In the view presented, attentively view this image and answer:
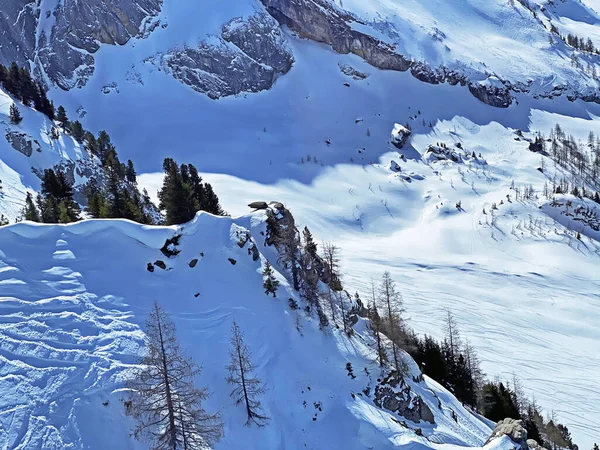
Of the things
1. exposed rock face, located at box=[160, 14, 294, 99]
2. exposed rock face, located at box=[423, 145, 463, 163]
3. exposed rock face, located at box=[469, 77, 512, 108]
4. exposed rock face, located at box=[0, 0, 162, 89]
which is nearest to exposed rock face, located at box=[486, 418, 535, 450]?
exposed rock face, located at box=[423, 145, 463, 163]

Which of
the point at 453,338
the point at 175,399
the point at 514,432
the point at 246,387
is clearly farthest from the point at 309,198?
the point at 175,399

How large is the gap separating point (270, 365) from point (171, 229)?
12.5 metres

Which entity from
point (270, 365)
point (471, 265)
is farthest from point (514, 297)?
point (270, 365)

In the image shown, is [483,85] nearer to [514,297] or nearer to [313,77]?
[313,77]

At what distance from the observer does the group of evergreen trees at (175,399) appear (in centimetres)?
1838

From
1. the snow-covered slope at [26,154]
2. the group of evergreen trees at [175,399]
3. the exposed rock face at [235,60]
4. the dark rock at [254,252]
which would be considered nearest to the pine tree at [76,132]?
the snow-covered slope at [26,154]

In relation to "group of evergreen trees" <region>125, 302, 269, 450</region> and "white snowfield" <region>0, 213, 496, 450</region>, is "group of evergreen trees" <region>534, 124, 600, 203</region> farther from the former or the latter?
"group of evergreen trees" <region>125, 302, 269, 450</region>

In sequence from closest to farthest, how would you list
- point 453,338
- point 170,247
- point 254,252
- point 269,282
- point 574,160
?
1. point 269,282
2. point 170,247
3. point 254,252
4. point 453,338
5. point 574,160

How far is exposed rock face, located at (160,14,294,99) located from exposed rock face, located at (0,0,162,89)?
1928 cm

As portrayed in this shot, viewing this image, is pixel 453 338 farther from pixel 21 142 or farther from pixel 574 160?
pixel 574 160

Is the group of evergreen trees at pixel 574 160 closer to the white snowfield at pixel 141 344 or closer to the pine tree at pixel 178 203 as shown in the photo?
the pine tree at pixel 178 203

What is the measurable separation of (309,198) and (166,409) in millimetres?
78733

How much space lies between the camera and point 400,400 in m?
28.6

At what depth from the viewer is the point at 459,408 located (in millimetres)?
35969
